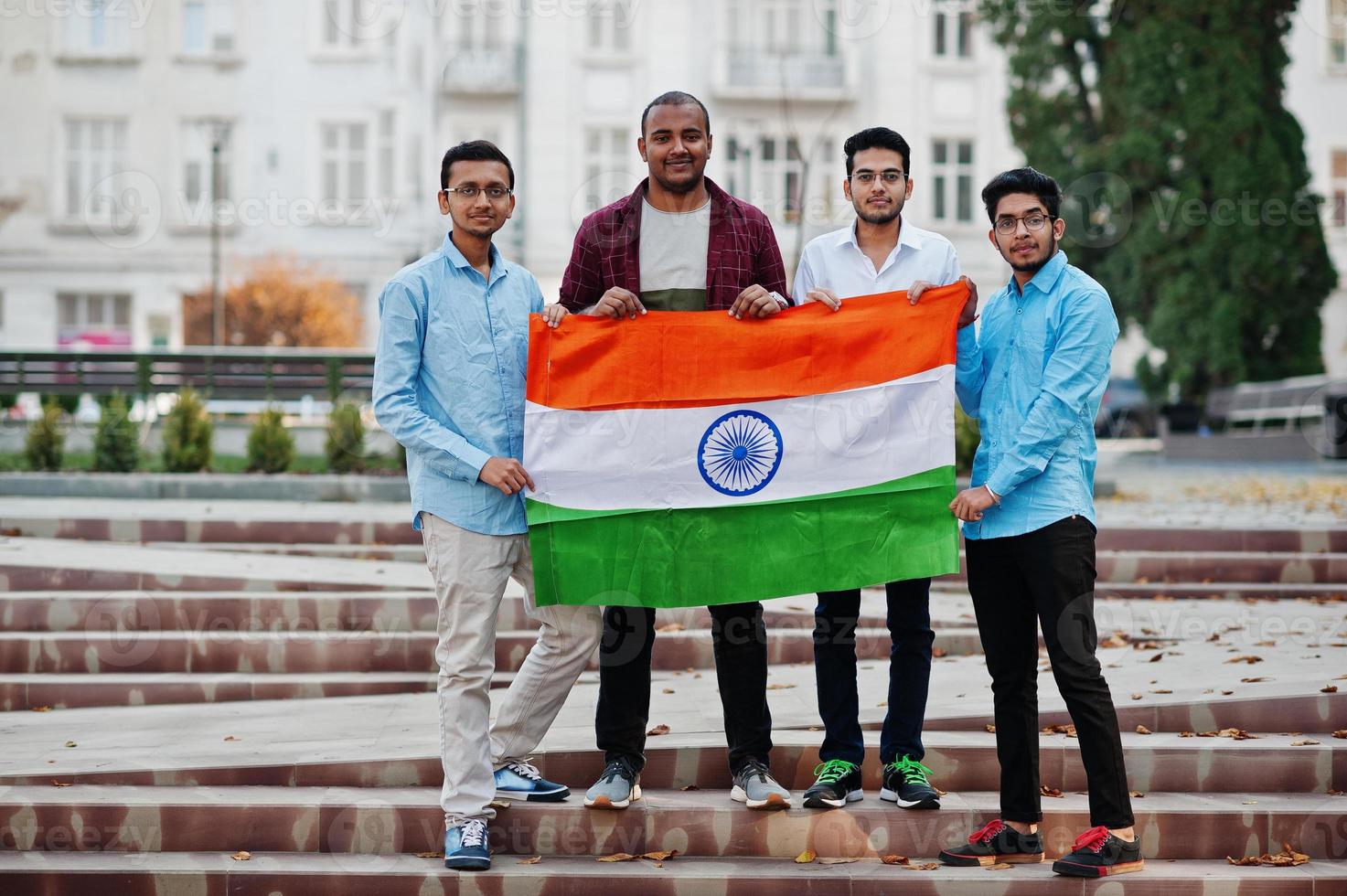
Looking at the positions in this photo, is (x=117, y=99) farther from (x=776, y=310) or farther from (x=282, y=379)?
(x=776, y=310)

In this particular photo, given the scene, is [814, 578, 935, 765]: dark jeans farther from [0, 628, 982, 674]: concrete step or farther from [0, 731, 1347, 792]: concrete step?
[0, 628, 982, 674]: concrete step

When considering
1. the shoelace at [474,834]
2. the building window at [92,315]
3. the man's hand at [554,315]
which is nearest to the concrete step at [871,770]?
the shoelace at [474,834]

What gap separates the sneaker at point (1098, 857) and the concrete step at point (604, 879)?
5 cm

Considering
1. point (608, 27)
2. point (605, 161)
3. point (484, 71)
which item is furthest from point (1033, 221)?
point (608, 27)

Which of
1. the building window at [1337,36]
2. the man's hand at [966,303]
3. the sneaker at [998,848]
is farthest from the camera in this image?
the building window at [1337,36]

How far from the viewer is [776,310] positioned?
5062mm

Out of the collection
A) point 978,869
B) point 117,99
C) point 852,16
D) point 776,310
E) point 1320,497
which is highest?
point 852,16

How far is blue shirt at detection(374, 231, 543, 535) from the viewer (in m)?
4.76

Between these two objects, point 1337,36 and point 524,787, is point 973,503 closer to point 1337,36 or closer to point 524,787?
point 524,787

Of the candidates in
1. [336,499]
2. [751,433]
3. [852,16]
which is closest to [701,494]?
[751,433]

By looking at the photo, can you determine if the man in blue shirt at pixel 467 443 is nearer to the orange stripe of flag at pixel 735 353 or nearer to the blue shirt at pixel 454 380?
the blue shirt at pixel 454 380

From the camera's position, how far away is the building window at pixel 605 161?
32625mm

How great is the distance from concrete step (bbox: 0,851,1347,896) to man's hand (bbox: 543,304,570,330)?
6.29 ft

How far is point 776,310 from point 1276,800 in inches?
106
